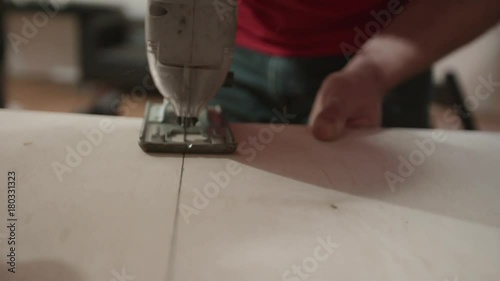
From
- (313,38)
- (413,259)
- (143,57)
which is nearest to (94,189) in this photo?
(413,259)

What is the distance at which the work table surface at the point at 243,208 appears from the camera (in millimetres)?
410

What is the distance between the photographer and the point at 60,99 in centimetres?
272

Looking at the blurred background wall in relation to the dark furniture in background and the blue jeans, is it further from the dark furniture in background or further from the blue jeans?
the blue jeans

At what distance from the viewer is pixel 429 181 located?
0.60 meters

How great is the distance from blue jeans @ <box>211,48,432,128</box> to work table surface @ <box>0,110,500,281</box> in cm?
27

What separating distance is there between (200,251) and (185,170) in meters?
0.16

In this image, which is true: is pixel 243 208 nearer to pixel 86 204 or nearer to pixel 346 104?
pixel 86 204

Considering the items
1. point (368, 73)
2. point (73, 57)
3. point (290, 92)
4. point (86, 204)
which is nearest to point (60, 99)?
point (73, 57)

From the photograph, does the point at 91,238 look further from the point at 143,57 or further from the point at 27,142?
the point at 143,57

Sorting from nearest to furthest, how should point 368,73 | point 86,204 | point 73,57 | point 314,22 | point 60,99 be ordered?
point 86,204 < point 368,73 < point 314,22 < point 60,99 < point 73,57

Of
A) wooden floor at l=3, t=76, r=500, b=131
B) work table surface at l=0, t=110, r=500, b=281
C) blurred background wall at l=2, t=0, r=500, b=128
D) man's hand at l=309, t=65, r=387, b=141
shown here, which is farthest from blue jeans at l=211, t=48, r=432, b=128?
blurred background wall at l=2, t=0, r=500, b=128

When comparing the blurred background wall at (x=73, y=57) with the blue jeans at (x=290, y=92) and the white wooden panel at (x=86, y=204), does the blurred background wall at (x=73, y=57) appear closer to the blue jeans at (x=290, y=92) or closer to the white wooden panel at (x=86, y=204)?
the blue jeans at (x=290, y=92)

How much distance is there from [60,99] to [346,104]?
2.32m

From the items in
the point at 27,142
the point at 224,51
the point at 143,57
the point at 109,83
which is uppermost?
the point at 224,51
